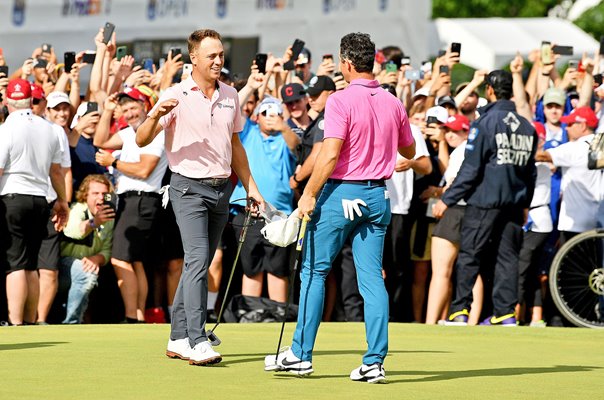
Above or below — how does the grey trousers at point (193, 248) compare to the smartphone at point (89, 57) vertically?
below

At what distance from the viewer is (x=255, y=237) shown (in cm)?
1367

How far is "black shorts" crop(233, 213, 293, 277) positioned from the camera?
1362 centimetres

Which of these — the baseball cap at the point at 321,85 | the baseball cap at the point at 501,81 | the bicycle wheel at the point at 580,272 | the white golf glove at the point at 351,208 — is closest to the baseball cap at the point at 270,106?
the baseball cap at the point at 321,85

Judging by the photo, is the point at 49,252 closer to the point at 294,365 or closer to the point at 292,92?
the point at 292,92

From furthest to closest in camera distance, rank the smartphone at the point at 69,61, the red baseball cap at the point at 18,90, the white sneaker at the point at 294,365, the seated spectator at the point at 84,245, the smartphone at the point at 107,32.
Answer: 1. the smartphone at the point at 69,61
2. the smartphone at the point at 107,32
3. the seated spectator at the point at 84,245
4. the red baseball cap at the point at 18,90
5. the white sneaker at the point at 294,365

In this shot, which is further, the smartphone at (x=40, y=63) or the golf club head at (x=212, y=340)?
the smartphone at (x=40, y=63)

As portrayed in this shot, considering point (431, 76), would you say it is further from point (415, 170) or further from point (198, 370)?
point (198, 370)

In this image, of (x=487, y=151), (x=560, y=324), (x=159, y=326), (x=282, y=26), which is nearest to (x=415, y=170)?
(x=487, y=151)

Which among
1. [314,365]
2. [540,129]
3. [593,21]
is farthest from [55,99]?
[593,21]

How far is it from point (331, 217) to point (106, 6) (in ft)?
66.6

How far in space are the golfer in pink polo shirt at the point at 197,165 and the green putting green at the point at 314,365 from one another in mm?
279

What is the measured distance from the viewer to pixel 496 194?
13.1 meters

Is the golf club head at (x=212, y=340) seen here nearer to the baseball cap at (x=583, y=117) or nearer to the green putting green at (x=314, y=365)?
the green putting green at (x=314, y=365)

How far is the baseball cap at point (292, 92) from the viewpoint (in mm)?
13984
